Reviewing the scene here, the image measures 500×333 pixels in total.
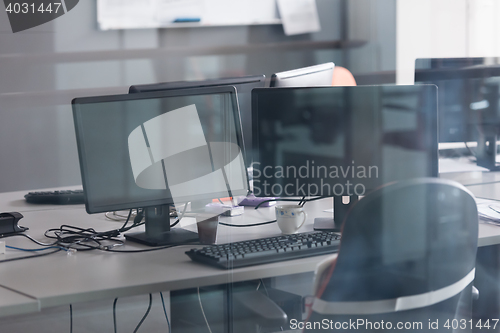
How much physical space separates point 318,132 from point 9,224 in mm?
916

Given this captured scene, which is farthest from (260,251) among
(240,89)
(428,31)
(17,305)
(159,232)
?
(428,31)

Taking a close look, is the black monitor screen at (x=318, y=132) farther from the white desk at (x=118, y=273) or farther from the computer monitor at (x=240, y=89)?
the white desk at (x=118, y=273)

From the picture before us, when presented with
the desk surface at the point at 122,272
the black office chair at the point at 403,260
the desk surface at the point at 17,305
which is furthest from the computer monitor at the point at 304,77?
the desk surface at the point at 17,305

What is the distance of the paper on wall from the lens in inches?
139

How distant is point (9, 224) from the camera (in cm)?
155

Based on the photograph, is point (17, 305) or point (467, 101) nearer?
point (17, 305)

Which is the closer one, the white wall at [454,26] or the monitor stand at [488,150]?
the white wall at [454,26]

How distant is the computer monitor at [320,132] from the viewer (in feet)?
4.62

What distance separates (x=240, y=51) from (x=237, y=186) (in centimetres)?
204

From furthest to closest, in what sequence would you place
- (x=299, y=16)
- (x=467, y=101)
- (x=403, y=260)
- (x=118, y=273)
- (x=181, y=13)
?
1. (x=299, y=16)
2. (x=181, y=13)
3. (x=467, y=101)
4. (x=118, y=273)
5. (x=403, y=260)

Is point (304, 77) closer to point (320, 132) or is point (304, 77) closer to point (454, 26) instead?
point (320, 132)

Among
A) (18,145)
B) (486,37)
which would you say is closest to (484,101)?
(486,37)

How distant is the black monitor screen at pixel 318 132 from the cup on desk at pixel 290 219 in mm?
54

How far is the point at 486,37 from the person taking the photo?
1181 mm
